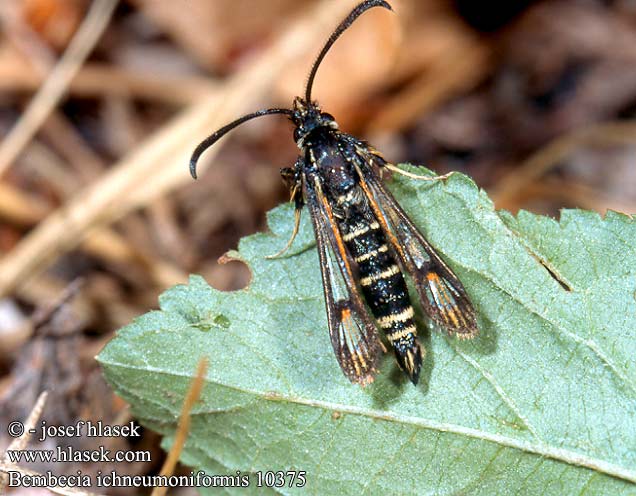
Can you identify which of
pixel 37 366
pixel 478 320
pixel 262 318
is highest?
pixel 37 366

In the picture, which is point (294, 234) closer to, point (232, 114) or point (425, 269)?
point (425, 269)

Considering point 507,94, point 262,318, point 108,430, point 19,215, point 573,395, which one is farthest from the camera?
point 507,94

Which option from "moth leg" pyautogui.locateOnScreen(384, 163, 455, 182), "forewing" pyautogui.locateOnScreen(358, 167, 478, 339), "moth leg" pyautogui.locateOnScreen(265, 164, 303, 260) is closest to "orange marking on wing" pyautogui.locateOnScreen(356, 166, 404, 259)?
"forewing" pyautogui.locateOnScreen(358, 167, 478, 339)

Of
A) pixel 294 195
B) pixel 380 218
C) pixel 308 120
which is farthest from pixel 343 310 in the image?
pixel 308 120

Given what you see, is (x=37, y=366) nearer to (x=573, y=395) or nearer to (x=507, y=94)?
(x=573, y=395)

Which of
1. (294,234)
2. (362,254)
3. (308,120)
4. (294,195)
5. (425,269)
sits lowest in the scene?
(425,269)

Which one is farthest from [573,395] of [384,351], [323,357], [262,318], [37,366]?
[37,366]

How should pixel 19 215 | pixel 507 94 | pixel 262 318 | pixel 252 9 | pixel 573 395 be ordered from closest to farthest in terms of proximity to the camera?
pixel 573 395 < pixel 262 318 < pixel 19 215 < pixel 252 9 < pixel 507 94

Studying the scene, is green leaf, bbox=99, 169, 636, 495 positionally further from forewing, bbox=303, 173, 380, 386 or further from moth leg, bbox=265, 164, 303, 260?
moth leg, bbox=265, 164, 303, 260
